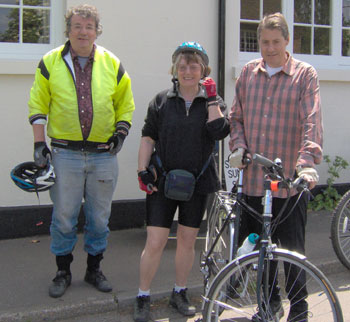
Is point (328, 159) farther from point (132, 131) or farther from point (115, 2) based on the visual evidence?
point (115, 2)

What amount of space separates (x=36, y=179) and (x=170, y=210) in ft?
3.20

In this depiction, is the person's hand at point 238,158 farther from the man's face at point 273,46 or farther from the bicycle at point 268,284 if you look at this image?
the man's face at point 273,46

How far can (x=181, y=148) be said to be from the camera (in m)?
3.30

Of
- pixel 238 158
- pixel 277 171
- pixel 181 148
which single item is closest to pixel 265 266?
pixel 277 171

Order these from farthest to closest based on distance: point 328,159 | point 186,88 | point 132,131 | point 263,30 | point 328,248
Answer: point 328,159 → point 132,131 → point 328,248 → point 186,88 → point 263,30

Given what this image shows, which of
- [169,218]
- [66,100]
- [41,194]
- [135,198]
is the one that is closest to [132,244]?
[135,198]

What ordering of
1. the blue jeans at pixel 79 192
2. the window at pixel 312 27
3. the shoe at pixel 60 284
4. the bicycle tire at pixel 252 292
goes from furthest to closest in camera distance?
1. the window at pixel 312 27
2. the shoe at pixel 60 284
3. the blue jeans at pixel 79 192
4. the bicycle tire at pixel 252 292

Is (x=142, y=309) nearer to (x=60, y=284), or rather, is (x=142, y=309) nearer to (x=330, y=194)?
(x=60, y=284)

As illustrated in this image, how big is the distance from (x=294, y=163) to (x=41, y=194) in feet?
10.2

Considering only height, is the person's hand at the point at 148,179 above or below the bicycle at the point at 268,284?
above

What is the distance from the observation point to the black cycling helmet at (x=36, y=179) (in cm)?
348

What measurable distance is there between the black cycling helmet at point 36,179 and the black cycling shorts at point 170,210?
0.72 meters

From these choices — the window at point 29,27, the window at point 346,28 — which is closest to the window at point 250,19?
A: the window at point 346,28

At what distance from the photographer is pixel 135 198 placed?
5590 mm
